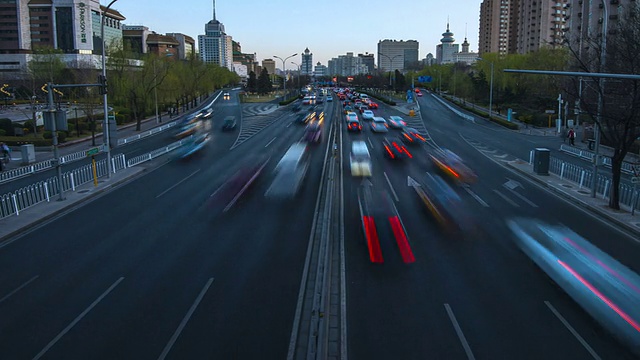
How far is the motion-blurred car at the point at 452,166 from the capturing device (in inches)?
1053

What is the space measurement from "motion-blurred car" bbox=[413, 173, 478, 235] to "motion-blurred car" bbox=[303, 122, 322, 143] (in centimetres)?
1801

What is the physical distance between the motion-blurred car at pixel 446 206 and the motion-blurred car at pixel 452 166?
1.36 metres

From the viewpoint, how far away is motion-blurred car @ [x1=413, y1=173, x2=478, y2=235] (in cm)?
1756

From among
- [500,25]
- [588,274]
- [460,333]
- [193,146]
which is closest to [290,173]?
[193,146]

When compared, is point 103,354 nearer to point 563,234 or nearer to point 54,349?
point 54,349

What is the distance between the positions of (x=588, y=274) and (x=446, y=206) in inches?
304

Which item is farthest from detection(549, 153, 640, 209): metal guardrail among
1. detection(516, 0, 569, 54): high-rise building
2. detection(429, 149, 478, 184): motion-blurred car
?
detection(516, 0, 569, 54): high-rise building

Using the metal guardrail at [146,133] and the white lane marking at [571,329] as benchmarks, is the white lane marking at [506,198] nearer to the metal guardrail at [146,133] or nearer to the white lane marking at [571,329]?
the white lane marking at [571,329]

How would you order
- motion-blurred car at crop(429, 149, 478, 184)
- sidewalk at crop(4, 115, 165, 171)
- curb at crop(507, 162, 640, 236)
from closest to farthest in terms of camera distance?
curb at crop(507, 162, 640, 236)
motion-blurred car at crop(429, 149, 478, 184)
sidewalk at crop(4, 115, 165, 171)

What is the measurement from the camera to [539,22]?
4938 inches

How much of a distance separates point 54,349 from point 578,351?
9.35 metres

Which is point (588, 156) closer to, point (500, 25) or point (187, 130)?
point (187, 130)

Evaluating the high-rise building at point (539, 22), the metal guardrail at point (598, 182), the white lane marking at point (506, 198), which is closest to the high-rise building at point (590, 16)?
the high-rise building at point (539, 22)

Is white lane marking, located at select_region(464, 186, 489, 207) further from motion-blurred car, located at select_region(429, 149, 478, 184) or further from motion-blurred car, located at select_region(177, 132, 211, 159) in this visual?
motion-blurred car, located at select_region(177, 132, 211, 159)
